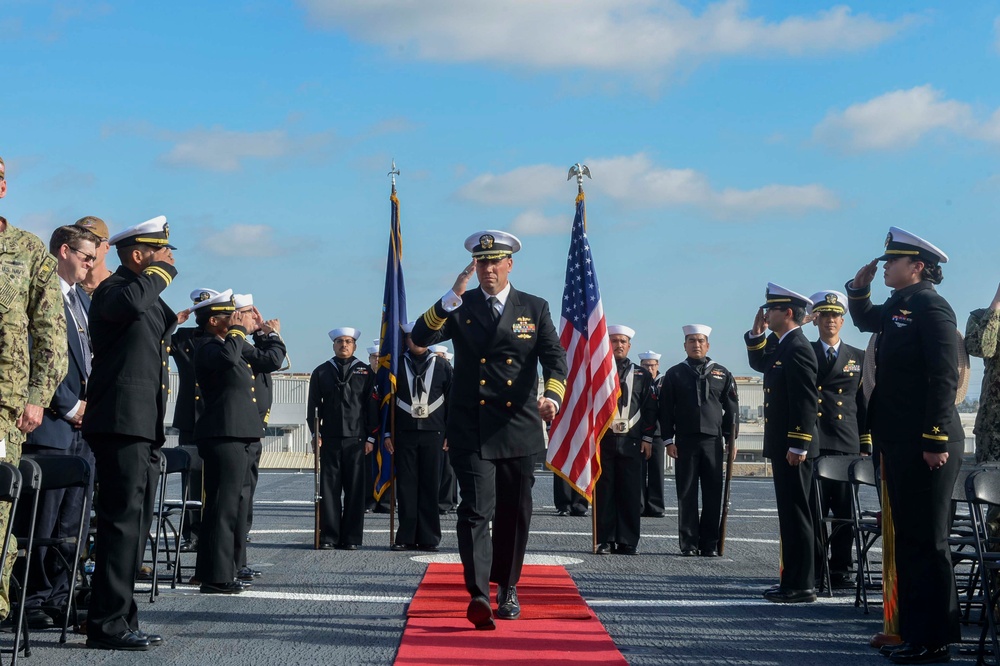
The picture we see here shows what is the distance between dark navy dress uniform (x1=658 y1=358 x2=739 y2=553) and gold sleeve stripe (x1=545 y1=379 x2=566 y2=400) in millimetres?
4654

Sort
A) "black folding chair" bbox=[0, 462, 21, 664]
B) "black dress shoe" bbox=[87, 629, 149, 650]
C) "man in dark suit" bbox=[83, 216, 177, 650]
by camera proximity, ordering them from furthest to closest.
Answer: "man in dark suit" bbox=[83, 216, 177, 650] → "black dress shoe" bbox=[87, 629, 149, 650] → "black folding chair" bbox=[0, 462, 21, 664]

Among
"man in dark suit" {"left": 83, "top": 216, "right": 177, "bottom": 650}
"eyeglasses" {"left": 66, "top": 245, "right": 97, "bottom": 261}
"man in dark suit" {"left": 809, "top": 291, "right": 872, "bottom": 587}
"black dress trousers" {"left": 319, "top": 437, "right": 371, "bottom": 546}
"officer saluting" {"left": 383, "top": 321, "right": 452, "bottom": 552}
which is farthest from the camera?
"black dress trousers" {"left": 319, "top": 437, "right": 371, "bottom": 546}

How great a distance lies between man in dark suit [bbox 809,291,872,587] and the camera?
10008 mm

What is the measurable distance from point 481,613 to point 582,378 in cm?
440

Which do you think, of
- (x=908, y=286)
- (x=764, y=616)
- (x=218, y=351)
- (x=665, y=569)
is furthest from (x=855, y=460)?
(x=218, y=351)

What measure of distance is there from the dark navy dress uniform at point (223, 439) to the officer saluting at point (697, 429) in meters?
4.98

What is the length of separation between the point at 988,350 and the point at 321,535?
725 cm

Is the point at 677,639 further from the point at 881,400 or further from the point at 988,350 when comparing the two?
the point at 988,350

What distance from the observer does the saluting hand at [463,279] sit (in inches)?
317

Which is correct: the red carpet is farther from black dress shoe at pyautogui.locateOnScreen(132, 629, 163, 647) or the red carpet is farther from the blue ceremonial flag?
the blue ceremonial flag

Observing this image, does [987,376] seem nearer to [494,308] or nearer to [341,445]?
[494,308]

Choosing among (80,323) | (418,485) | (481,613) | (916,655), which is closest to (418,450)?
(418,485)

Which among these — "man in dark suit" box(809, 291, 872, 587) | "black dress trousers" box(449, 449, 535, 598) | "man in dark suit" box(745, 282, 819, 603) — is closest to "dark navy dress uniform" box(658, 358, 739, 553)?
"man in dark suit" box(809, 291, 872, 587)

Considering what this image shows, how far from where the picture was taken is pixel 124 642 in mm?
6508
